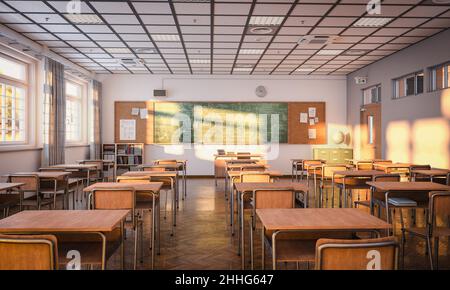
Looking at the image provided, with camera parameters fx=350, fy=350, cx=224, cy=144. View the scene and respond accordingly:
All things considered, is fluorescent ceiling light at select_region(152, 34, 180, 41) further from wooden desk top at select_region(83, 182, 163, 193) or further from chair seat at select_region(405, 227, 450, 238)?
chair seat at select_region(405, 227, 450, 238)

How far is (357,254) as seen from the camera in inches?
62.2

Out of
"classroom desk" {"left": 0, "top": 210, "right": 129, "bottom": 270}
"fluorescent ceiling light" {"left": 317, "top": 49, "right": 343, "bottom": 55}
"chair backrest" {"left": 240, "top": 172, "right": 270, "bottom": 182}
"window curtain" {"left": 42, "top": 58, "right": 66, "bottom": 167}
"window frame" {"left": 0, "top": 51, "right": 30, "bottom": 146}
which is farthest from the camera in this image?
"fluorescent ceiling light" {"left": 317, "top": 49, "right": 343, "bottom": 55}

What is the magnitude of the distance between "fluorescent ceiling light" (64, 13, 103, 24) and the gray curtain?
4515mm

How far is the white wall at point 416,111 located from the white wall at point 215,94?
183 cm

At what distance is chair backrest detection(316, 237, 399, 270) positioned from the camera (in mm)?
1550

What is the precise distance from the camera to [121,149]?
10828 millimetres

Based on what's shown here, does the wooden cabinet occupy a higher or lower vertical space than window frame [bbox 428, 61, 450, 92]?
lower

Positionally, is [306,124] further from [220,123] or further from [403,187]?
[403,187]

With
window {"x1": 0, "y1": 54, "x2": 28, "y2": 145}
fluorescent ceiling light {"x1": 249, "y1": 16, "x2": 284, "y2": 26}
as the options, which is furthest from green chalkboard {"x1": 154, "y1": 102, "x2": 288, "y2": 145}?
fluorescent ceiling light {"x1": 249, "y1": 16, "x2": 284, "y2": 26}

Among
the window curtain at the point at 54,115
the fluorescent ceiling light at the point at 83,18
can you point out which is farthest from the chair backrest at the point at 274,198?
the window curtain at the point at 54,115

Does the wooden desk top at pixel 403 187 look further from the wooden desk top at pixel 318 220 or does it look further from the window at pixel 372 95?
the window at pixel 372 95

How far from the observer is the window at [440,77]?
6.54 metres
